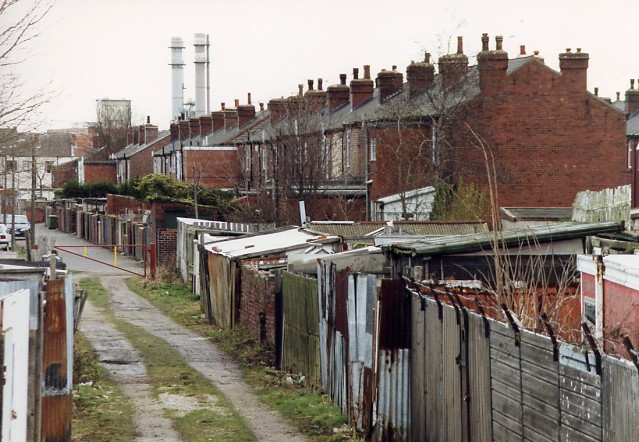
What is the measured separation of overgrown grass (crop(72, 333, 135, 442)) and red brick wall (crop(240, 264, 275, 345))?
9.71 ft

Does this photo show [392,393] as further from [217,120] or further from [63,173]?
[63,173]

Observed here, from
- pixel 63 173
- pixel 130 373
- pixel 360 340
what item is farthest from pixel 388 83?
pixel 63 173

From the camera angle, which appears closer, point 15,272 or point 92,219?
point 15,272

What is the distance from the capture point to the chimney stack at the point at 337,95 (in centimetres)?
5553

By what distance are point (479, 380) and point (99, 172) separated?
90960 millimetres

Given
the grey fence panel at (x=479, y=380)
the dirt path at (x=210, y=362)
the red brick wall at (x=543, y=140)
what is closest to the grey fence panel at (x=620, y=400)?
the grey fence panel at (x=479, y=380)

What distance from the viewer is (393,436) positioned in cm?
1205

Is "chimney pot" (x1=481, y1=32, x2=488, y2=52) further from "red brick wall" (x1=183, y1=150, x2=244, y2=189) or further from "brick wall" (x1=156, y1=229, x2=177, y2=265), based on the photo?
"red brick wall" (x1=183, y1=150, x2=244, y2=189)

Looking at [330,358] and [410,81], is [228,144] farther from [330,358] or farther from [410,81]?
[330,358]

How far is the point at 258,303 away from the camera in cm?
1945

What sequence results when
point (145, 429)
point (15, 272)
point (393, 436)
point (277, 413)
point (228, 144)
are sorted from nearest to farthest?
point (15, 272) < point (393, 436) < point (145, 429) < point (277, 413) < point (228, 144)

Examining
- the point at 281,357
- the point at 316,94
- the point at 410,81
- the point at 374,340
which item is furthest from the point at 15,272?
the point at 316,94

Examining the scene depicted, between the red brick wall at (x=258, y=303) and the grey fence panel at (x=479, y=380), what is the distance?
8.78 m

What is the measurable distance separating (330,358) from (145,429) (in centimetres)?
284
